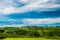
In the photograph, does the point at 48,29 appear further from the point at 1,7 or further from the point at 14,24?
the point at 1,7

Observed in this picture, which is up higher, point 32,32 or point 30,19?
point 30,19

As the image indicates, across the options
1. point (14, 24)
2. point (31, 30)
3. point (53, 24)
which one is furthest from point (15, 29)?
point (53, 24)

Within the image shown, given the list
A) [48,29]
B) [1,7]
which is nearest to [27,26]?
[48,29]

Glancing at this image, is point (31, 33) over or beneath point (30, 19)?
beneath

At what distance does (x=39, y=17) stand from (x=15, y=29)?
0.65 meters

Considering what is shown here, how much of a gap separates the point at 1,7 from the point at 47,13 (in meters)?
1.10

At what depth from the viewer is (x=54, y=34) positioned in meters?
3.88

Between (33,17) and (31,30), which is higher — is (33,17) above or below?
above

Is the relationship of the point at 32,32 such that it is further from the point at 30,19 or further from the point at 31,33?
the point at 30,19

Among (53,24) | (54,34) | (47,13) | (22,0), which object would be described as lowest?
(54,34)

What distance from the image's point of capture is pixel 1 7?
3.90m

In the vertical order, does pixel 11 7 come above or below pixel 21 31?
above

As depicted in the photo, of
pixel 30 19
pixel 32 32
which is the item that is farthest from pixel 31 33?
pixel 30 19

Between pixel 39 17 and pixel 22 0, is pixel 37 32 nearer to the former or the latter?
pixel 39 17
